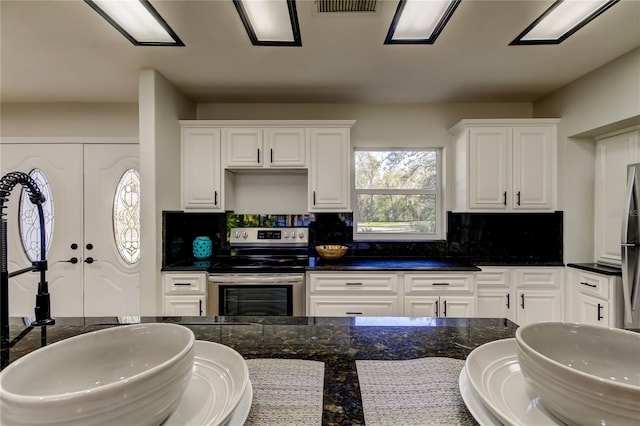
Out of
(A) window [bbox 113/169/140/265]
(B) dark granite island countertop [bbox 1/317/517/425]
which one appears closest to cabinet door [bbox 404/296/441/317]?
(B) dark granite island countertop [bbox 1/317/517/425]

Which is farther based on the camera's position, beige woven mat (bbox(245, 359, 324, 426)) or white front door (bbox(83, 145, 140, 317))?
white front door (bbox(83, 145, 140, 317))

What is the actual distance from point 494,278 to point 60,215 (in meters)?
4.49

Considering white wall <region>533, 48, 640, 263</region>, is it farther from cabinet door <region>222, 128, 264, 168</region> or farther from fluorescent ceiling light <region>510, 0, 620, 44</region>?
cabinet door <region>222, 128, 264, 168</region>

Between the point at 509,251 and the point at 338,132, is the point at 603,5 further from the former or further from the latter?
the point at 509,251

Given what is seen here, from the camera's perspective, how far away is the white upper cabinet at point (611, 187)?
2512 millimetres

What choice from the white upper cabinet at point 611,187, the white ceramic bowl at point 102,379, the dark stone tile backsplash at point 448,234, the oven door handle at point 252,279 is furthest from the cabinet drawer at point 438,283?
the white ceramic bowl at point 102,379

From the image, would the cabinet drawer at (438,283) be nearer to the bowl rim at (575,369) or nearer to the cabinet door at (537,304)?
the cabinet door at (537,304)

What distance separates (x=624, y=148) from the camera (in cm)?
253

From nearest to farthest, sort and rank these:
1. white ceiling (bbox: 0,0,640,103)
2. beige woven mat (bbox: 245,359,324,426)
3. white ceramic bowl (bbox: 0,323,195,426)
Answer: white ceramic bowl (bbox: 0,323,195,426)
beige woven mat (bbox: 245,359,324,426)
white ceiling (bbox: 0,0,640,103)

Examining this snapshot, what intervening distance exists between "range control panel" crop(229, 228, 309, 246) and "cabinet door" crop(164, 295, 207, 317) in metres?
0.76

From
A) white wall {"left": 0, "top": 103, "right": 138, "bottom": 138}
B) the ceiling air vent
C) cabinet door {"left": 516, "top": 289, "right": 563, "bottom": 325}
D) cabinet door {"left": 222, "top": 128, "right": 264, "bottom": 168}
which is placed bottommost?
cabinet door {"left": 516, "top": 289, "right": 563, "bottom": 325}

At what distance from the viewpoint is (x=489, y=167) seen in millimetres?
2889

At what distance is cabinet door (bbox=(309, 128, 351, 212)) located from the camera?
293cm

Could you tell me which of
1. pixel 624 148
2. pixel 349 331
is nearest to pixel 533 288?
pixel 624 148
